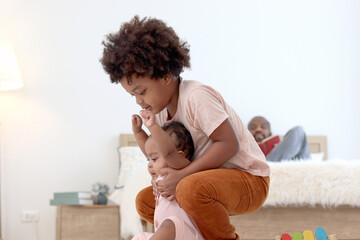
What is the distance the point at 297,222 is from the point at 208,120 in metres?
1.14

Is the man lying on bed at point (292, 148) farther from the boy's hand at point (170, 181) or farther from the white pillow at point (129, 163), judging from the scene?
the boy's hand at point (170, 181)

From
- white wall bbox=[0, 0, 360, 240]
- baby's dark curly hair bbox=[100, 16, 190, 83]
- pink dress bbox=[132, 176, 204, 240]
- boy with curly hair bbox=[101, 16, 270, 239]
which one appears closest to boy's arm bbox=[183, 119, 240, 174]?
boy with curly hair bbox=[101, 16, 270, 239]

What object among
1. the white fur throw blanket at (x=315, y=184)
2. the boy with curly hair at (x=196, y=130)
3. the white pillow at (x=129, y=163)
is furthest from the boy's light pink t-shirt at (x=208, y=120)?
the white pillow at (x=129, y=163)

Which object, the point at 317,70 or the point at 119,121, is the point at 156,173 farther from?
the point at 317,70

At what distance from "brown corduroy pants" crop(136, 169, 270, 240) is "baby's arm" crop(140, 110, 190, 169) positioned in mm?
76

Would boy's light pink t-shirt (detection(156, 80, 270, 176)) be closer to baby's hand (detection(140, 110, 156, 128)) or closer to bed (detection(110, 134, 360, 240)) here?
baby's hand (detection(140, 110, 156, 128))

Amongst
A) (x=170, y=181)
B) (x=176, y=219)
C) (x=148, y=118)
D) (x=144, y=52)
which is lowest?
(x=176, y=219)

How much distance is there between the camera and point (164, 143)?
1.52 metres

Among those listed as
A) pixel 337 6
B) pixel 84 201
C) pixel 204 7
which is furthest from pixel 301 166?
pixel 337 6

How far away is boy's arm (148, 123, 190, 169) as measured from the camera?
151 centimetres

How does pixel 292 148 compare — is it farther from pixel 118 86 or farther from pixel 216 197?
pixel 216 197

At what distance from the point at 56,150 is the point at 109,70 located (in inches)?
98.1

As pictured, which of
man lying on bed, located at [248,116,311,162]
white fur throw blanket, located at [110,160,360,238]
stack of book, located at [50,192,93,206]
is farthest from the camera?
stack of book, located at [50,192,93,206]

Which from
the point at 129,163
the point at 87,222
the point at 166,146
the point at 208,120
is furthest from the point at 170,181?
the point at 129,163
